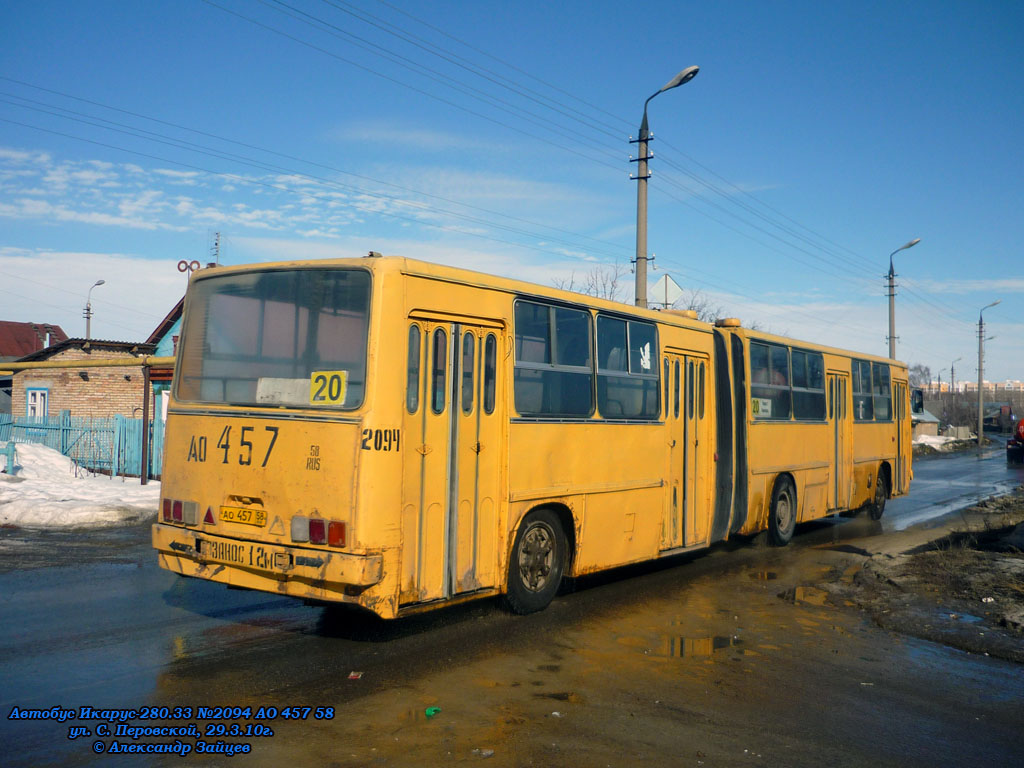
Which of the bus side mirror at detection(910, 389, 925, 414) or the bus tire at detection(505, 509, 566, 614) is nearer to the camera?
the bus tire at detection(505, 509, 566, 614)

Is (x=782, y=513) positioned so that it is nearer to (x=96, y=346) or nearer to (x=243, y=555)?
(x=243, y=555)

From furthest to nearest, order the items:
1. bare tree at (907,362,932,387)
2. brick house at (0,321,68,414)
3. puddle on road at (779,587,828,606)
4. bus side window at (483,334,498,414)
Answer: bare tree at (907,362,932,387) → brick house at (0,321,68,414) → puddle on road at (779,587,828,606) → bus side window at (483,334,498,414)

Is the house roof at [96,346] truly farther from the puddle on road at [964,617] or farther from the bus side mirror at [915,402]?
the puddle on road at [964,617]

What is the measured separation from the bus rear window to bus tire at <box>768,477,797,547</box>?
867 cm

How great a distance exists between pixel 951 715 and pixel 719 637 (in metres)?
2.22

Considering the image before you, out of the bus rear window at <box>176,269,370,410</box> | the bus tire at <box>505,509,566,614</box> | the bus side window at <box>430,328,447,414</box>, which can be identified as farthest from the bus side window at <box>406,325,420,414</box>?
the bus tire at <box>505,509,566,614</box>

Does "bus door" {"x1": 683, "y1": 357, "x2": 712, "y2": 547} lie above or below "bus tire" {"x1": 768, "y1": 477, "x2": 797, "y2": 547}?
above

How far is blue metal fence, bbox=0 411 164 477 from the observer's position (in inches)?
840

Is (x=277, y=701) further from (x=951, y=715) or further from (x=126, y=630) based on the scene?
(x=951, y=715)

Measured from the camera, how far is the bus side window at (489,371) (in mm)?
7379

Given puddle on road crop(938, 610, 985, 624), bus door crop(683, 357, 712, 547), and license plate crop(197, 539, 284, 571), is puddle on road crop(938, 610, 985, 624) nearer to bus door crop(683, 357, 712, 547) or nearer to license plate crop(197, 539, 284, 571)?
bus door crop(683, 357, 712, 547)

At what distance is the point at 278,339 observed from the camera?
22.5 feet

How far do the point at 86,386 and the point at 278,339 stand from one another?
2831 centimetres

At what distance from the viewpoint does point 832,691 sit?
6176mm
